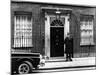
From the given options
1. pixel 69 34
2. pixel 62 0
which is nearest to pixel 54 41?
pixel 69 34

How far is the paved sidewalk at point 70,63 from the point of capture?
2.04 meters

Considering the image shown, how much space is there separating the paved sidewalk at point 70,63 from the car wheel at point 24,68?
0.14 meters

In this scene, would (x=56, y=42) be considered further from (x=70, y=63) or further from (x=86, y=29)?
(x=86, y=29)

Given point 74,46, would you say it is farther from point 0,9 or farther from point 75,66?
point 0,9

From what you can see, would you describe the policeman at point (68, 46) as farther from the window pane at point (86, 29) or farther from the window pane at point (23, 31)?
the window pane at point (23, 31)

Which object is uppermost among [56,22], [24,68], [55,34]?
[56,22]

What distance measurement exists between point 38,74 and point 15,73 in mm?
258

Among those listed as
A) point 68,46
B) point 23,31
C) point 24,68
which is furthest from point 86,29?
point 24,68

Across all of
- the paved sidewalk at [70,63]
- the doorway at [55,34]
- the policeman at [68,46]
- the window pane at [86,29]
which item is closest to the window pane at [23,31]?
the doorway at [55,34]

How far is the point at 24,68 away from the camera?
196 centimetres

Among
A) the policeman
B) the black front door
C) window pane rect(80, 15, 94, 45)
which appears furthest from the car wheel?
window pane rect(80, 15, 94, 45)

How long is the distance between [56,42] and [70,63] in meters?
0.30

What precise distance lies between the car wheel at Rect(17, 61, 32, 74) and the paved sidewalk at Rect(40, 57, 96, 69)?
0.14 m

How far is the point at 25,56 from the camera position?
1.97 meters
